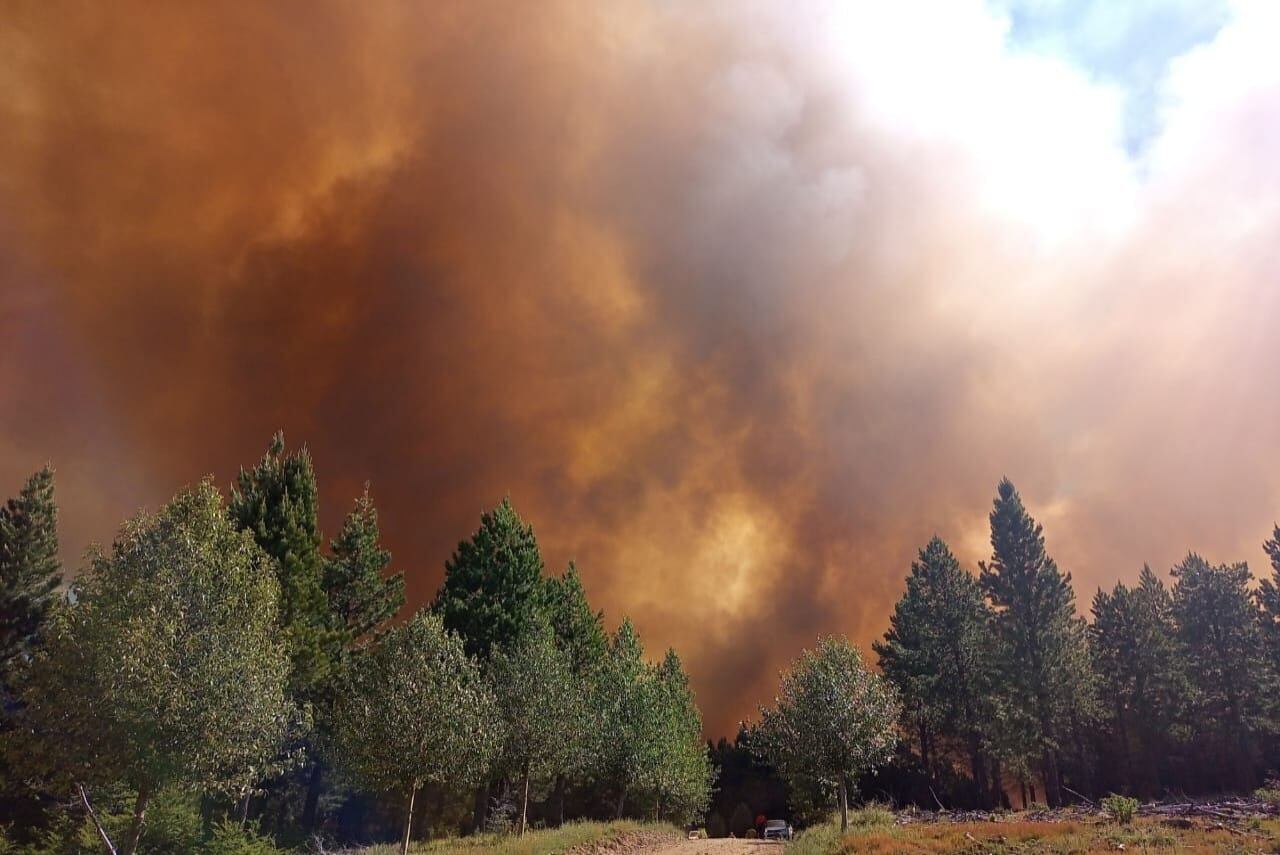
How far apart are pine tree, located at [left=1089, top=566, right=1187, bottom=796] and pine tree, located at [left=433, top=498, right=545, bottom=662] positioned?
62.5 m

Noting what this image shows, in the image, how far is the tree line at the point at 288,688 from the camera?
27.7 metres

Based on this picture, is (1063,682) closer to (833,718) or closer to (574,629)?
(833,718)

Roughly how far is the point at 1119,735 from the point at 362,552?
87.4 metres

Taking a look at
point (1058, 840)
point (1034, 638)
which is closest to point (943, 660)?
point (1034, 638)

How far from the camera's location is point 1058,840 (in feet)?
98.9

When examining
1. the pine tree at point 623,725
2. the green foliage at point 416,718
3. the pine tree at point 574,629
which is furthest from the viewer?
the pine tree at point 574,629

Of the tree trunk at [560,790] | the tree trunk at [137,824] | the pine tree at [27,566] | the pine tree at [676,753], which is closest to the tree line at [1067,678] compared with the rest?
the pine tree at [676,753]

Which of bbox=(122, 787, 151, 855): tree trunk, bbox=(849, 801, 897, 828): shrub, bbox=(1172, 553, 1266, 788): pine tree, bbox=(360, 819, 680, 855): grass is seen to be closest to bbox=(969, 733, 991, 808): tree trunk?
bbox=(1172, 553, 1266, 788): pine tree

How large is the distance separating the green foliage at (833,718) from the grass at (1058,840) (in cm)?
876

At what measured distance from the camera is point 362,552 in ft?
194

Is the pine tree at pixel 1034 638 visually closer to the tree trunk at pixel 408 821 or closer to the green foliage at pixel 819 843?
the green foliage at pixel 819 843

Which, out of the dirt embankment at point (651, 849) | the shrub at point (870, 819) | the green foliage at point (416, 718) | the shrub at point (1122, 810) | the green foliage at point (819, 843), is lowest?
the dirt embankment at point (651, 849)

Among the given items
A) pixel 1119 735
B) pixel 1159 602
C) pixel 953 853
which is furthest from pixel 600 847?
pixel 1159 602

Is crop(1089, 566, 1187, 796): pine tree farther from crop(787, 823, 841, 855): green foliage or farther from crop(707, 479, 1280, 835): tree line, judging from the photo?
crop(787, 823, 841, 855): green foliage
